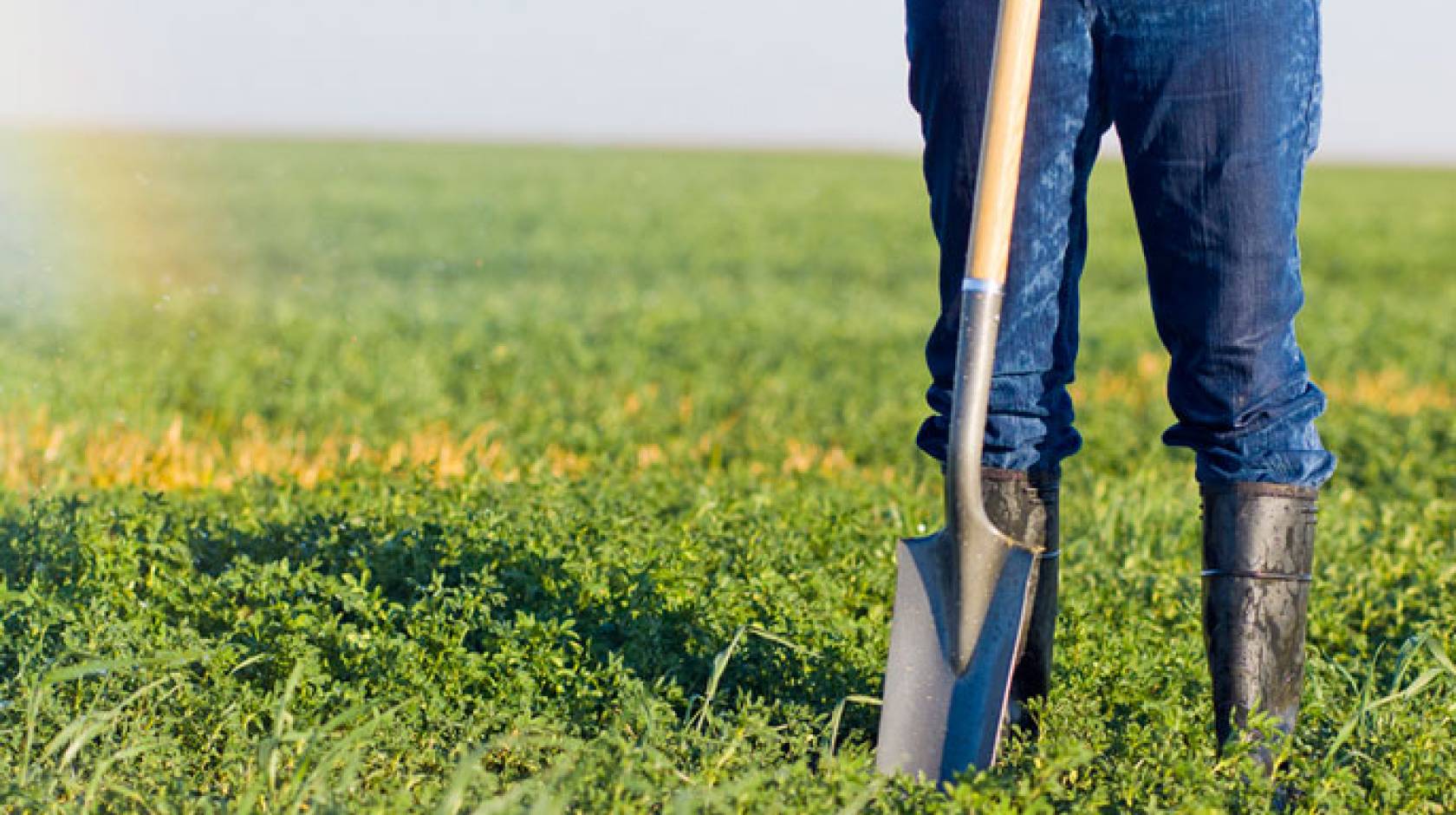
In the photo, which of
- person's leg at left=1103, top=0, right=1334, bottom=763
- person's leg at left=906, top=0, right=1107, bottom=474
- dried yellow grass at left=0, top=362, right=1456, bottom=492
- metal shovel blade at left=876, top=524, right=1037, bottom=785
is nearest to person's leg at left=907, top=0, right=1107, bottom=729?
person's leg at left=906, top=0, right=1107, bottom=474

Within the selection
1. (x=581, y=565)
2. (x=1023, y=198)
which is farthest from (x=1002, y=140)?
(x=581, y=565)

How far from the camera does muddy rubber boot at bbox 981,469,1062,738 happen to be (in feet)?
9.05

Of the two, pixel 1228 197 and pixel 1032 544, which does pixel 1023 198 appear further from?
pixel 1032 544

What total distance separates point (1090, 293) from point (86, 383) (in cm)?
1155

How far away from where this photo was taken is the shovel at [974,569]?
245 cm

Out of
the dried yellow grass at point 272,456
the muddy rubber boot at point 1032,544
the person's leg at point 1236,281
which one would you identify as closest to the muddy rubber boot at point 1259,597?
the person's leg at point 1236,281

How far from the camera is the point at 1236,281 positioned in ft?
8.33

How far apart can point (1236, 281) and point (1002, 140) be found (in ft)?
1.65

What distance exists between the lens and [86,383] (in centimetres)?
684

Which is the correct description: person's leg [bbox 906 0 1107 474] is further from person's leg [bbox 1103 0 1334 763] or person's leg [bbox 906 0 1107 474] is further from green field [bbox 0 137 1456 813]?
green field [bbox 0 137 1456 813]

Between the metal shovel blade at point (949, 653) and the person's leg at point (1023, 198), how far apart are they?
295mm

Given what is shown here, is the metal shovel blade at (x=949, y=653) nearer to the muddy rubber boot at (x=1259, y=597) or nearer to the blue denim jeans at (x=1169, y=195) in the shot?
the blue denim jeans at (x=1169, y=195)

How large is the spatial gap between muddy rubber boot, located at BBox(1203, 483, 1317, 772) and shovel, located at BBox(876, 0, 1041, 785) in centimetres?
42

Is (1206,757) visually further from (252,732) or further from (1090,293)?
(1090,293)
